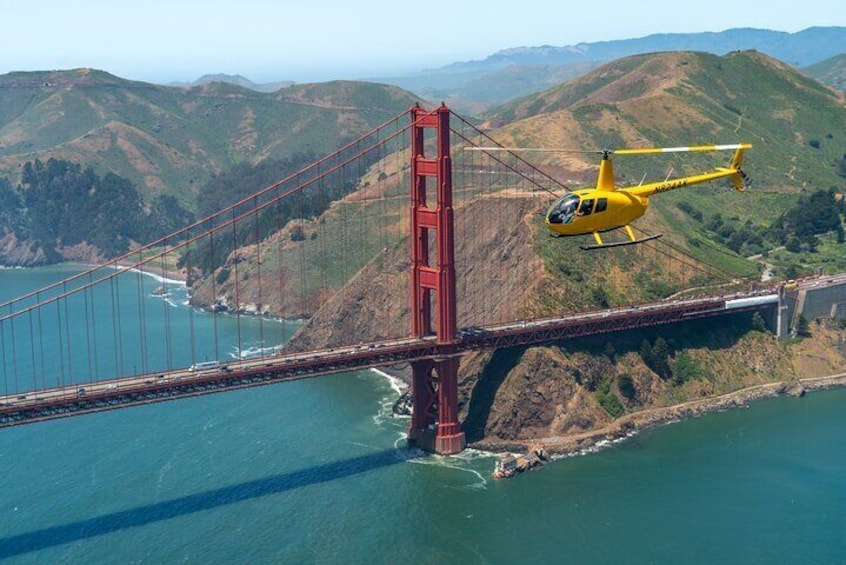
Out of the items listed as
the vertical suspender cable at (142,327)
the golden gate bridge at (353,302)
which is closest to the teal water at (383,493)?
the golden gate bridge at (353,302)

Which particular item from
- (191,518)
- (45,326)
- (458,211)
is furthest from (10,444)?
(458,211)

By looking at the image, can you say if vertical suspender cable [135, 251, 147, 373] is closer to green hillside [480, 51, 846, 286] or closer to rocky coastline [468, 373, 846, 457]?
rocky coastline [468, 373, 846, 457]

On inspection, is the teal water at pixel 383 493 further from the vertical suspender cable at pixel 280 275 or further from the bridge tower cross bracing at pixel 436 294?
the vertical suspender cable at pixel 280 275

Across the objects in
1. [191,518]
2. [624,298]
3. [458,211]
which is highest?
[458,211]

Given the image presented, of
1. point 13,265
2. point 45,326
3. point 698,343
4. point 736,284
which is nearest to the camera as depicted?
point 698,343

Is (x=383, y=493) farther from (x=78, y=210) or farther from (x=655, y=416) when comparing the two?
(x=78, y=210)

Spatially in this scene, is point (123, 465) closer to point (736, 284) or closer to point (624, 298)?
point (624, 298)

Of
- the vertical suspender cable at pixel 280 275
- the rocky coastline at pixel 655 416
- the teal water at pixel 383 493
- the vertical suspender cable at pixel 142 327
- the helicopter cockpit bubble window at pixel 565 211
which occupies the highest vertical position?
the helicopter cockpit bubble window at pixel 565 211

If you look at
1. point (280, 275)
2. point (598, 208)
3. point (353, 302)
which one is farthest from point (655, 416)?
point (280, 275)
